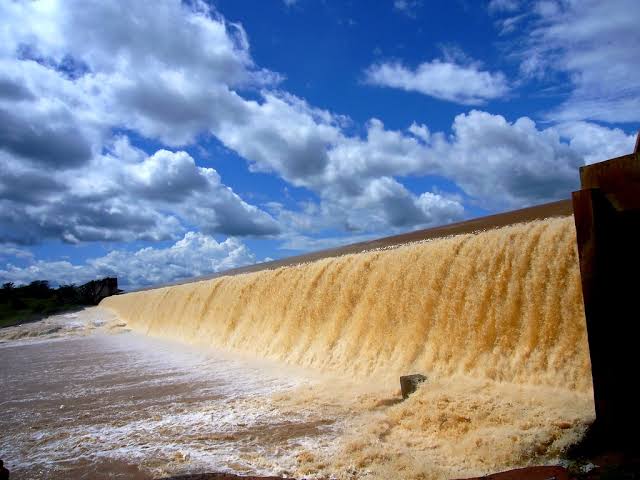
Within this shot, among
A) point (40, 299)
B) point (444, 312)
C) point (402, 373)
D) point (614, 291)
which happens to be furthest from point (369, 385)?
point (40, 299)

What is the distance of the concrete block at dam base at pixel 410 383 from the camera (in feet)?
26.5

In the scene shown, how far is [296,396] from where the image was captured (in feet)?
30.3

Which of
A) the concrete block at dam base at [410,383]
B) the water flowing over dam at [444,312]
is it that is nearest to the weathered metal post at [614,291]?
the water flowing over dam at [444,312]

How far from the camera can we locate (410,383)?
8141 mm

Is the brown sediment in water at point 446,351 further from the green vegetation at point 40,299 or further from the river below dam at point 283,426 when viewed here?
the green vegetation at point 40,299

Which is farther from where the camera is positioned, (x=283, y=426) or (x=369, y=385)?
(x=369, y=385)

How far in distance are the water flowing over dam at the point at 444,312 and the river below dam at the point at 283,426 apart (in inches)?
21.3

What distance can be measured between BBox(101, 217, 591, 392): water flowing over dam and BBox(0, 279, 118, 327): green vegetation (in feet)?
94.3

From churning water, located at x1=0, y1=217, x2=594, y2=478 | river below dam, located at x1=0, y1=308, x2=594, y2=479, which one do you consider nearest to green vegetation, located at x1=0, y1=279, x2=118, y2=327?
churning water, located at x1=0, y1=217, x2=594, y2=478

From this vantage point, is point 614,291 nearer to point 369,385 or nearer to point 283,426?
point 283,426

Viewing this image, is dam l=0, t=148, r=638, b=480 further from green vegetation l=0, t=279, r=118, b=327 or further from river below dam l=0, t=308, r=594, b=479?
green vegetation l=0, t=279, r=118, b=327

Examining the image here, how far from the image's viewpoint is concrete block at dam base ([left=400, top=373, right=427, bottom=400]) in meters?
8.07

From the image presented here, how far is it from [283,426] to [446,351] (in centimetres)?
340

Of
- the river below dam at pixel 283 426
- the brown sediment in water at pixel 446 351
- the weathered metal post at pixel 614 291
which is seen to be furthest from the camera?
the brown sediment in water at pixel 446 351
